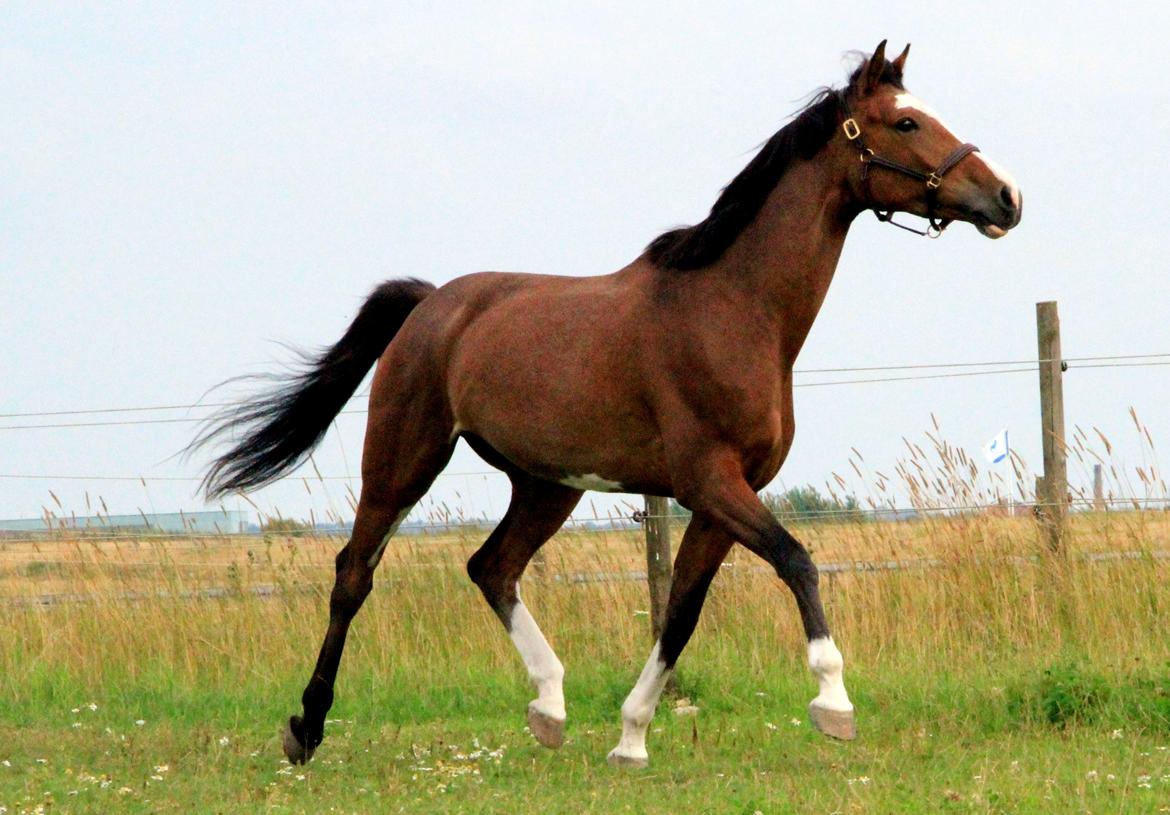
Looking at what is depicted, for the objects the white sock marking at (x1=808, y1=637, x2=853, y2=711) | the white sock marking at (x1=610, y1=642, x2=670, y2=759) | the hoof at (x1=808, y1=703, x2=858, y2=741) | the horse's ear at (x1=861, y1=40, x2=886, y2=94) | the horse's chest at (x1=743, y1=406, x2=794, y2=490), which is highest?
the horse's ear at (x1=861, y1=40, x2=886, y2=94)

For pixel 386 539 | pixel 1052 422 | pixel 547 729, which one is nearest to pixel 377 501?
pixel 386 539

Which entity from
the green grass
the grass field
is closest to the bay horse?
the green grass

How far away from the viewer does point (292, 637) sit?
9.12m

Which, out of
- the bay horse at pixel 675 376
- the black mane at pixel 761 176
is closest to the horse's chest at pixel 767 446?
the bay horse at pixel 675 376

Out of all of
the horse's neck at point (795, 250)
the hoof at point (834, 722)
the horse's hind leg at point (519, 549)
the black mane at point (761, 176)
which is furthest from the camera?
the horse's hind leg at point (519, 549)

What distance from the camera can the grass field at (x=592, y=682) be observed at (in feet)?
17.4

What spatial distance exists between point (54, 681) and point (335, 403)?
2.84m

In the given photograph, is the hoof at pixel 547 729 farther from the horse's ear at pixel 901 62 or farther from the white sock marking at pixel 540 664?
the horse's ear at pixel 901 62

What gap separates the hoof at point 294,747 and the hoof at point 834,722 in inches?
95.5

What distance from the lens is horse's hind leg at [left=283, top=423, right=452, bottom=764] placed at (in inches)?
262

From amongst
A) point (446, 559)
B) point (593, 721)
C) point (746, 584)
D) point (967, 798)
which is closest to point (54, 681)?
point (446, 559)

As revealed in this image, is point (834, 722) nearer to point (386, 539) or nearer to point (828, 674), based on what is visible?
point (828, 674)

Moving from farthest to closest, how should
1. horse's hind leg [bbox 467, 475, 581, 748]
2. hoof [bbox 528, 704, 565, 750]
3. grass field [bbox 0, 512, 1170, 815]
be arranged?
horse's hind leg [bbox 467, 475, 581, 748], hoof [bbox 528, 704, 565, 750], grass field [bbox 0, 512, 1170, 815]

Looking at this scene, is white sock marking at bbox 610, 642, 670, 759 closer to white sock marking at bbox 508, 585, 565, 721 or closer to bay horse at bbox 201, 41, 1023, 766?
bay horse at bbox 201, 41, 1023, 766
